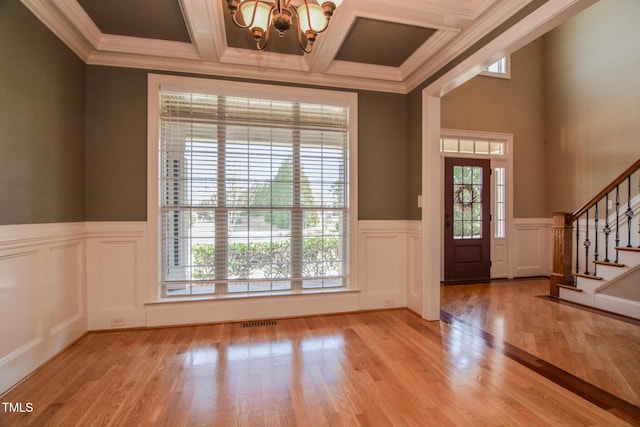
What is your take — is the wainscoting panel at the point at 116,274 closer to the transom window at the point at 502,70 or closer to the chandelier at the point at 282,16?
the chandelier at the point at 282,16

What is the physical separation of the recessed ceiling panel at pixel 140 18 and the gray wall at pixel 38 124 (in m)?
0.40

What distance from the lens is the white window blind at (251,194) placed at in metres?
3.06

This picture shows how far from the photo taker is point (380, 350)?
2.51m

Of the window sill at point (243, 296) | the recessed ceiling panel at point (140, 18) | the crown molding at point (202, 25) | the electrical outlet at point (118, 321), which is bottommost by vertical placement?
the electrical outlet at point (118, 321)

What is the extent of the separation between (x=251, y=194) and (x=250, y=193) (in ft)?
0.05

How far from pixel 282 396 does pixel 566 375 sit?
6.64 feet

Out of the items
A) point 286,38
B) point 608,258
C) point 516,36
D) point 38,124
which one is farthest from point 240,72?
point 608,258

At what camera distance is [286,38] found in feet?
9.18

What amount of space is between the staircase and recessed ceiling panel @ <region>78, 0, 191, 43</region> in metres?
4.96

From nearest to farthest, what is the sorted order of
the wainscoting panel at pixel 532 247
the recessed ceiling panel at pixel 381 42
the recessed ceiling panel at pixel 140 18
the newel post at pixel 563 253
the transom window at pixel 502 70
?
the recessed ceiling panel at pixel 140 18
the recessed ceiling panel at pixel 381 42
the newel post at pixel 563 253
the transom window at pixel 502 70
the wainscoting panel at pixel 532 247

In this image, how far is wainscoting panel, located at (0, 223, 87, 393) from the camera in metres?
1.95

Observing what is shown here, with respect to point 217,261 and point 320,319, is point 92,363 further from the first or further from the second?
point 320,319

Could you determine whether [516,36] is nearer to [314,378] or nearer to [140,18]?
[314,378]

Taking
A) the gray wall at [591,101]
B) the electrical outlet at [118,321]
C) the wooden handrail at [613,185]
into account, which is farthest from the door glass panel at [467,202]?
the electrical outlet at [118,321]
